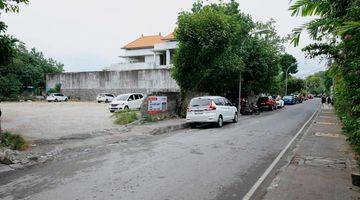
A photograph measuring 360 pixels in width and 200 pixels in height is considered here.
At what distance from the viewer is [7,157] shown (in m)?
10.3

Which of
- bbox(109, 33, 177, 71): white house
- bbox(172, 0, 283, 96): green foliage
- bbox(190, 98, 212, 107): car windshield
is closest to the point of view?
bbox(190, 98, 212, 107): car windshield

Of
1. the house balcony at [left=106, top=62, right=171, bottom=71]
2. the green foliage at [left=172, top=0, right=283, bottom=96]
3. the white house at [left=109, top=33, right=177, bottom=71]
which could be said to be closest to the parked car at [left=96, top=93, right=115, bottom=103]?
the house balcony at [left=106, top=62, right=171, bottom=71]

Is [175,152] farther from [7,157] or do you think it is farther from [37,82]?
[37,82]

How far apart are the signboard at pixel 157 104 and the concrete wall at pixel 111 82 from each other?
1885cm

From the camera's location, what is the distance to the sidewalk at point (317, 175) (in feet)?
24.1

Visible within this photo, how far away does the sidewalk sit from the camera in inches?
290

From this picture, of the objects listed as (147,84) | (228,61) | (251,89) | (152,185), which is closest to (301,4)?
(152,185)

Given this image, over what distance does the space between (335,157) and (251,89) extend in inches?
1031

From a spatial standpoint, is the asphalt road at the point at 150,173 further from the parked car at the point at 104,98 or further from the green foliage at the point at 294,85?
the green foliage at the point at 294,85

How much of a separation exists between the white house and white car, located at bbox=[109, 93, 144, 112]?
2264cm

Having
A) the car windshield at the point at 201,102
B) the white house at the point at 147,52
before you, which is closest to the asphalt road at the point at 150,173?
the car windshield at the point at 201,102

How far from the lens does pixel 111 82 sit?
50875mm

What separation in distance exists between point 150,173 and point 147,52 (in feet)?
191

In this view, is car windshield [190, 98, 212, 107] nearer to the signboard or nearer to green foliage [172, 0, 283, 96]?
the signboard
